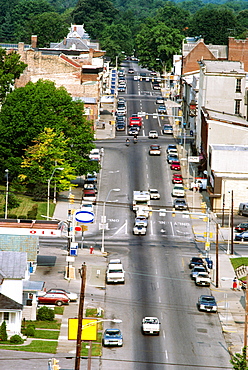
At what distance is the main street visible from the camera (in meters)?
72.3

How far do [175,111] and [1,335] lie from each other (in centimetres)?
12213

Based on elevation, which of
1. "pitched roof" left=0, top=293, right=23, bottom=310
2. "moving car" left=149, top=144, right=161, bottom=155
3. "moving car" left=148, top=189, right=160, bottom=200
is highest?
"moving car" left=149, top=144, right=161, bottom=155

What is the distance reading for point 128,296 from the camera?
88062 mm

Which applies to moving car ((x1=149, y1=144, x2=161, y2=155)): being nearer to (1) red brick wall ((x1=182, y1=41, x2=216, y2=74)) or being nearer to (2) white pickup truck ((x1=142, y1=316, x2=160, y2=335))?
(1) red brick wall ((x1=182, y1=41, x2=216, y2=74))

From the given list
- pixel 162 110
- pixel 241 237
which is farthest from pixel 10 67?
pixel 241 237

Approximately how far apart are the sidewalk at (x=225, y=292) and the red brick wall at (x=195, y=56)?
7395cm

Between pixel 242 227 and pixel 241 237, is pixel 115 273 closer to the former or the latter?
pixel 241 237

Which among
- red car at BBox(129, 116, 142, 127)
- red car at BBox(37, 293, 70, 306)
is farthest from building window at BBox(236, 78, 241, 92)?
red car at BBox(37, 293, 70, 306)

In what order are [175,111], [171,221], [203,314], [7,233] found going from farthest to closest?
[175,111] → [171,221] → [7,233] → [203,314]

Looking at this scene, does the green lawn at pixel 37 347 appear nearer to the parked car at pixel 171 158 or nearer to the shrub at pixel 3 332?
the shrub at pixel 3 332

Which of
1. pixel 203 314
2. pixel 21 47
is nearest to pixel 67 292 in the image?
pixel 203 314

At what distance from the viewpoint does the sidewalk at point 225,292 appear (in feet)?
260

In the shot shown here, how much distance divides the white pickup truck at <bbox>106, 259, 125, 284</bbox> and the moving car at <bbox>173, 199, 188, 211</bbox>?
28405 millimetres

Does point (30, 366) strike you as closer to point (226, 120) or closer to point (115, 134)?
point (226, 120)
